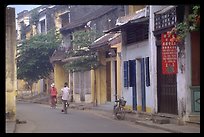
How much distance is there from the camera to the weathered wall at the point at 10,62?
60.9 feet

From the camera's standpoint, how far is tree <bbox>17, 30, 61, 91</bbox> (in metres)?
39.5

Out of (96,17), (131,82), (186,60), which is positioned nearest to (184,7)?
(186,60)

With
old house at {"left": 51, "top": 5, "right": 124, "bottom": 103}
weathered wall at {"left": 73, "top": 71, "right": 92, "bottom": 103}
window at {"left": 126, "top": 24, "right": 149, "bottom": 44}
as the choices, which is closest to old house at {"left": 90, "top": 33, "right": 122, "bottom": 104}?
weathered wall at {"left": 73, "top": 71, "right": 92, "bottom": 103}

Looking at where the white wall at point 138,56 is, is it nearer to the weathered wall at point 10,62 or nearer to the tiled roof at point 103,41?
the tiled roof at point 103,41

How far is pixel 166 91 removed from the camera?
19.8 m

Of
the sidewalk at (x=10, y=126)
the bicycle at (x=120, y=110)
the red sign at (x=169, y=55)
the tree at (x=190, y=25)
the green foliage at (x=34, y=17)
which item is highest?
the green foliage at (x=34, y=17)

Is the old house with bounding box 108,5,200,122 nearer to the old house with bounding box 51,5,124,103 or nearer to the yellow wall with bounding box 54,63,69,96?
the old house with bounding box 51,5,124,103

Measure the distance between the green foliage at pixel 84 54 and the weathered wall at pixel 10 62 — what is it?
11675mm

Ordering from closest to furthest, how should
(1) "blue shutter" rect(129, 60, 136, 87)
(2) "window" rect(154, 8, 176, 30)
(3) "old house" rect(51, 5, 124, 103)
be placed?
(2) "window" rect(154, 8, 176, 30), (1) "blue shutter" rect(129, 60, 136, 87), (3) "old house" rect(51, 5, 124, 103)

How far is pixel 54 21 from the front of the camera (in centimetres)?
4519

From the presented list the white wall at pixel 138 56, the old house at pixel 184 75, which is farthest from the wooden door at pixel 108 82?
the old house at pixel 184 75

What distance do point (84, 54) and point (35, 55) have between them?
972 cm
